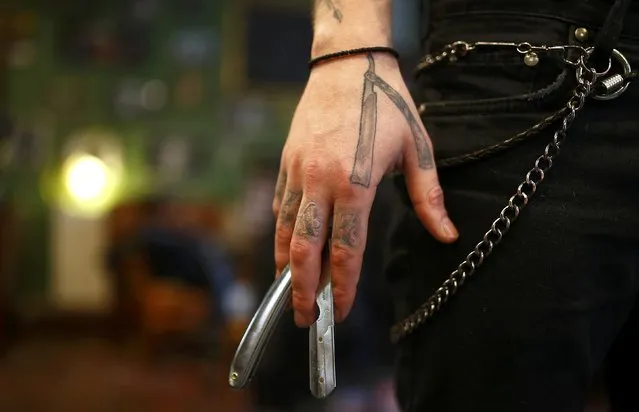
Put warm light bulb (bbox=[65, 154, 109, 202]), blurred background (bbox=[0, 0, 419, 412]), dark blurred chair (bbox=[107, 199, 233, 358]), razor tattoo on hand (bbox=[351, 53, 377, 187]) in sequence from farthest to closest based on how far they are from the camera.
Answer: warm light bulb (bbox=[65, 154, 109, 202]) < blurred background (bbox=[0, 0, 419, 412]) < dark blurred chair (bbox=[107, 199, 233, 358]) < razor tattoo on hand (bbox=[351, 53, 377, 187])

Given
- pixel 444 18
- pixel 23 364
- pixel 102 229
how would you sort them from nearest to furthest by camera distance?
1. pixel 444 18
2. pixel 23 364
3. pixel 102 229

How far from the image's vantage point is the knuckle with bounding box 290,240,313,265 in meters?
0.58

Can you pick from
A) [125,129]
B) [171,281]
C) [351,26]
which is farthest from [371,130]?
[125,129]

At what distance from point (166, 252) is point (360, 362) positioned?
82.8 inches

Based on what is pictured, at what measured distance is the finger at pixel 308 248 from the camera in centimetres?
58

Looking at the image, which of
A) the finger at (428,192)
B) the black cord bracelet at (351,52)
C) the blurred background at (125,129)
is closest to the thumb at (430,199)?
the finger at (428,192)

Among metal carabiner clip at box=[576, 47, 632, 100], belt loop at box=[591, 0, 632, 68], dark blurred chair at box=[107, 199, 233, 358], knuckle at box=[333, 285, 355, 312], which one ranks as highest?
belt loop at box=[591, 0, 632, 68]

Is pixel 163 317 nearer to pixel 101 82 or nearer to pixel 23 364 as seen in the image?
pixel 23 364

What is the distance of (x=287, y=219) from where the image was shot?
62cm

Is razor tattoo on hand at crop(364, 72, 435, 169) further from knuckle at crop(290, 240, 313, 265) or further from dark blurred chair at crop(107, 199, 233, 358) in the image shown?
dark blurred chair at crop(107, 199, 233, 358)

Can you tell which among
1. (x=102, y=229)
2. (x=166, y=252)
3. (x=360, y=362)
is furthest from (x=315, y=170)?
(x=102, y=229)

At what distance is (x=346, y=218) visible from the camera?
22.8 inches

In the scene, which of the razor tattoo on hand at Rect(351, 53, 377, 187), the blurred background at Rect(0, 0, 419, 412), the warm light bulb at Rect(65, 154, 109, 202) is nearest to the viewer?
the razor tattoo on hand at Rect(351, 53, 377, 187)

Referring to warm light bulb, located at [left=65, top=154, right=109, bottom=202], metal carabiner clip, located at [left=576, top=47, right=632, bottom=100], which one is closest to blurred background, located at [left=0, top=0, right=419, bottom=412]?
warm light bulb, located at [left=65, top=154, right=109, bottom=202]
